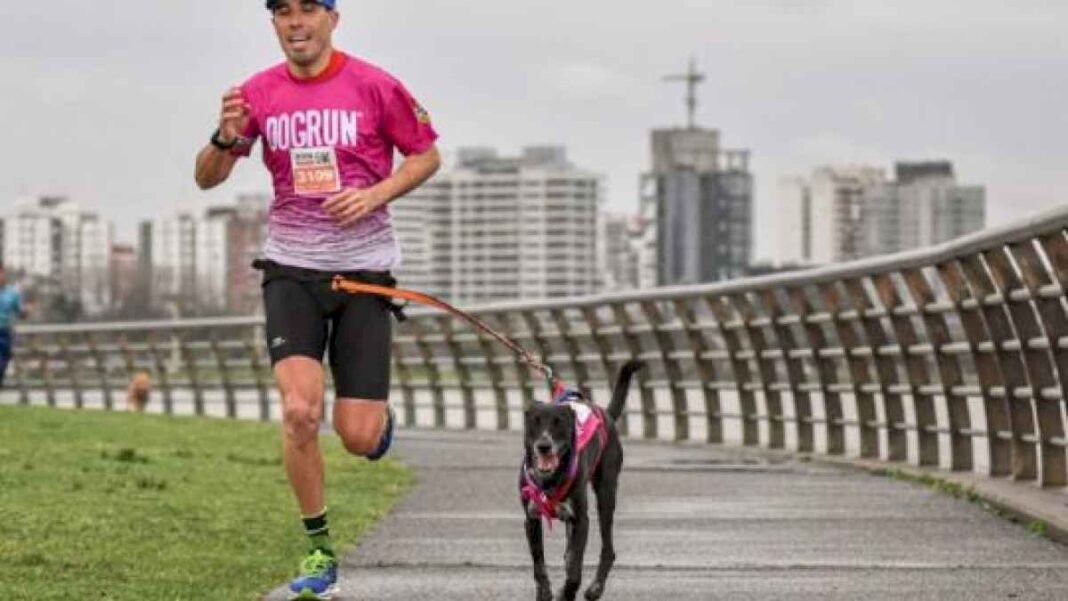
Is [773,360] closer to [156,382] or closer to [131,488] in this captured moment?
[131,488]

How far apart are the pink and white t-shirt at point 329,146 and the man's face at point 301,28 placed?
4.1 inches

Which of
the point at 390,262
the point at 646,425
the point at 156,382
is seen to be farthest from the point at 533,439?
the point at 156,382

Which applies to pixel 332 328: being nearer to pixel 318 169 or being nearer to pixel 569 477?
pixel 318 169

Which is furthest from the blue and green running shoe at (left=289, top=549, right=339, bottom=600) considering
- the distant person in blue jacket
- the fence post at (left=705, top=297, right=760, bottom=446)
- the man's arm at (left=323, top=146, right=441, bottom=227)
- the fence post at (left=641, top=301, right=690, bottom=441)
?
the distant person in blue jacket

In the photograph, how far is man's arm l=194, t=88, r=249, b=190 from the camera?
10.9 meters

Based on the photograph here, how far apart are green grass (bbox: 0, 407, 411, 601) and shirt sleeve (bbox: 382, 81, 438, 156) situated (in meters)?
1.56

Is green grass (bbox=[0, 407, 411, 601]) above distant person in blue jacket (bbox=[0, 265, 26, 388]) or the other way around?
the other way around

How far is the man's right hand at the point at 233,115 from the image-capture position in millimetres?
10891

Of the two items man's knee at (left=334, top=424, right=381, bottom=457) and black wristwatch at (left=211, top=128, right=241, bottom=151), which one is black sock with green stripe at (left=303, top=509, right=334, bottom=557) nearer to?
man's knee at (left=334, top=424, right=381, bottom=457)

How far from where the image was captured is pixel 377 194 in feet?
35.8

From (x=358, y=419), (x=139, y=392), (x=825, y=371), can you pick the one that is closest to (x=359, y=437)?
(x=358, y=419)

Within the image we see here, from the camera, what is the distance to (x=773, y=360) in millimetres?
25250

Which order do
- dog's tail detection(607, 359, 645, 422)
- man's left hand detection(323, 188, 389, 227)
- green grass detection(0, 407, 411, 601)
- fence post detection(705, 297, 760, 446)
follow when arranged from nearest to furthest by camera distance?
man's left hand detection(323, 188, 389, 227) → dog's tail detection(607, 359, 645, 422) → green grass detection(0, 407, 411, 601) → fence post detection(705, 297, 760, 446)

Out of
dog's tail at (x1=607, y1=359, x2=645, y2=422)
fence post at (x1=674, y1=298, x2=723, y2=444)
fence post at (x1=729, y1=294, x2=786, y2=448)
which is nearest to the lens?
dog's tail at (x1=607, y1=359, x2=645, y2=422)
